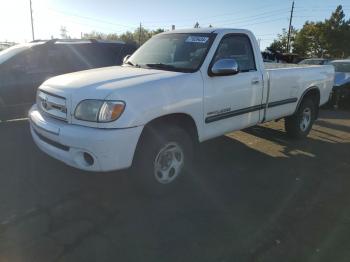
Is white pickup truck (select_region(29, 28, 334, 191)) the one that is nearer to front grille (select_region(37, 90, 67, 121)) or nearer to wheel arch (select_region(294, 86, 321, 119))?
front grille (select_region(37, 90, 67, 121))

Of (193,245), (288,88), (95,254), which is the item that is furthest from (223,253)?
(288,88)

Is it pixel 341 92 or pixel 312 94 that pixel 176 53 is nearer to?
pixel 312 94

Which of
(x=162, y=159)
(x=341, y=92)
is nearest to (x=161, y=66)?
(x=162, y=159)

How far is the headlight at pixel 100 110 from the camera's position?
142 inches

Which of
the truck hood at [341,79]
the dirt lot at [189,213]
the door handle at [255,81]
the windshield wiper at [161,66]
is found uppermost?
the windshield wiper at [161,66]

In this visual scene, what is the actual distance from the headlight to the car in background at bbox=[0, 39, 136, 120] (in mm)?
3732

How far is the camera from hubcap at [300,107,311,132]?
7.04 metres

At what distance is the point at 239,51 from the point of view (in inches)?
208

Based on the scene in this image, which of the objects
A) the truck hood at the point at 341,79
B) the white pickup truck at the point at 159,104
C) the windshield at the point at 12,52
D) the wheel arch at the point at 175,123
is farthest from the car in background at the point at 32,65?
the truck hood at the point at 341,79

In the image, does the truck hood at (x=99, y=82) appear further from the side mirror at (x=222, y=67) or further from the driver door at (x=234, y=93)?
the driver door at (x=234, y=93)

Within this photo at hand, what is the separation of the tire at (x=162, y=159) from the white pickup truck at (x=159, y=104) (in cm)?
1

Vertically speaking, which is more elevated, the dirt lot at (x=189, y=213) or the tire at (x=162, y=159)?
the tire at (x=162, y=159)

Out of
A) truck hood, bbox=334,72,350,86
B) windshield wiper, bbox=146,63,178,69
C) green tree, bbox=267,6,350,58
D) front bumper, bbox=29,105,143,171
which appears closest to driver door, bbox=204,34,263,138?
windshield wiper, bbox=146,63,178,69

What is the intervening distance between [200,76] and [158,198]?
4.96 ft
